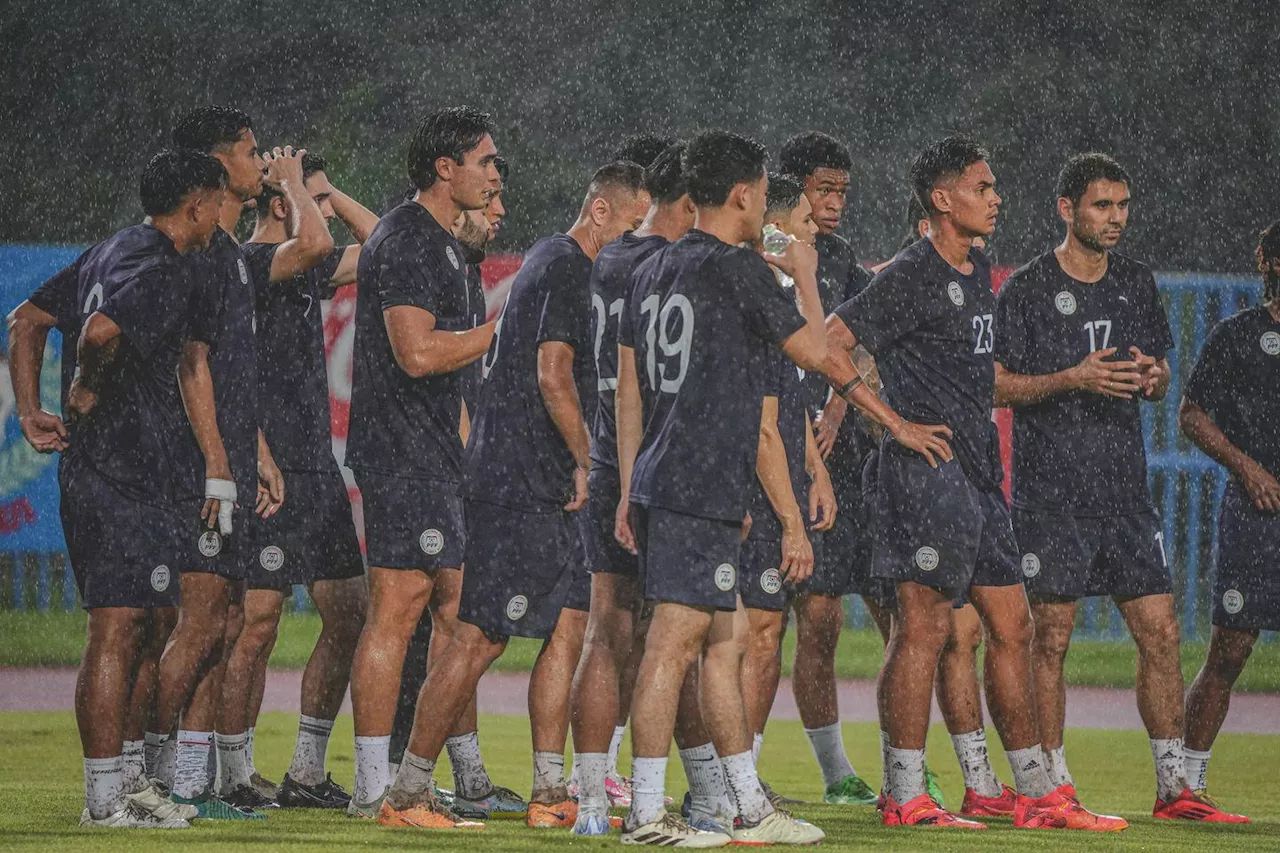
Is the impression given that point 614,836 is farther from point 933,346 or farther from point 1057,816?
point 933,346

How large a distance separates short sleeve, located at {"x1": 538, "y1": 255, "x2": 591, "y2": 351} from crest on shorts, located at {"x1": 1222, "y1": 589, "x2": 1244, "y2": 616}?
2607 mm

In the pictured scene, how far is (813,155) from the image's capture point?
7512 mm

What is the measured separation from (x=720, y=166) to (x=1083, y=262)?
2.02 m

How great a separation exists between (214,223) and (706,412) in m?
1.73

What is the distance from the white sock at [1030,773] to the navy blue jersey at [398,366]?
77.5 inches

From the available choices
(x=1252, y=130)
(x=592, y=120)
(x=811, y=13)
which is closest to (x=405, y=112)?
(x=592, y=120)

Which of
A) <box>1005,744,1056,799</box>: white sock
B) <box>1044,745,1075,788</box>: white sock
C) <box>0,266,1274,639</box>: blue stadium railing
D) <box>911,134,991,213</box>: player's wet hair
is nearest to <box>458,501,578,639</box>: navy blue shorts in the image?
<box>1005,744,1056,799</box>: white sock

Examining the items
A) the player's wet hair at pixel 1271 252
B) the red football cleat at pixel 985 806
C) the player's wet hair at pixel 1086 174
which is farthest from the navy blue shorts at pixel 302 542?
the player's wet hair at pixel 1271 252

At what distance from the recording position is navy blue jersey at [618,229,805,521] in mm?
5312

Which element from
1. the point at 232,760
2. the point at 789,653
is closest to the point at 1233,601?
the point at 232,760

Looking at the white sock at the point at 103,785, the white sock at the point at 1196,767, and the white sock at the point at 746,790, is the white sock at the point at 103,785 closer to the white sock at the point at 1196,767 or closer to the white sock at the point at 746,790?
the white sock at the point at 746,790

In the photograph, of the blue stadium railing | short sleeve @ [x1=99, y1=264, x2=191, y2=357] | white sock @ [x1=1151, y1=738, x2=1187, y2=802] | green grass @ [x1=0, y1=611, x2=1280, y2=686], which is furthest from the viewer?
the blue stadium railing

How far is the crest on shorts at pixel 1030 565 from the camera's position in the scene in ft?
22.4

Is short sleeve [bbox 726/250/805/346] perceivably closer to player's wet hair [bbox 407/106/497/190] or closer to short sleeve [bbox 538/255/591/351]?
short sleeve [bbox 538/255/591/351]
